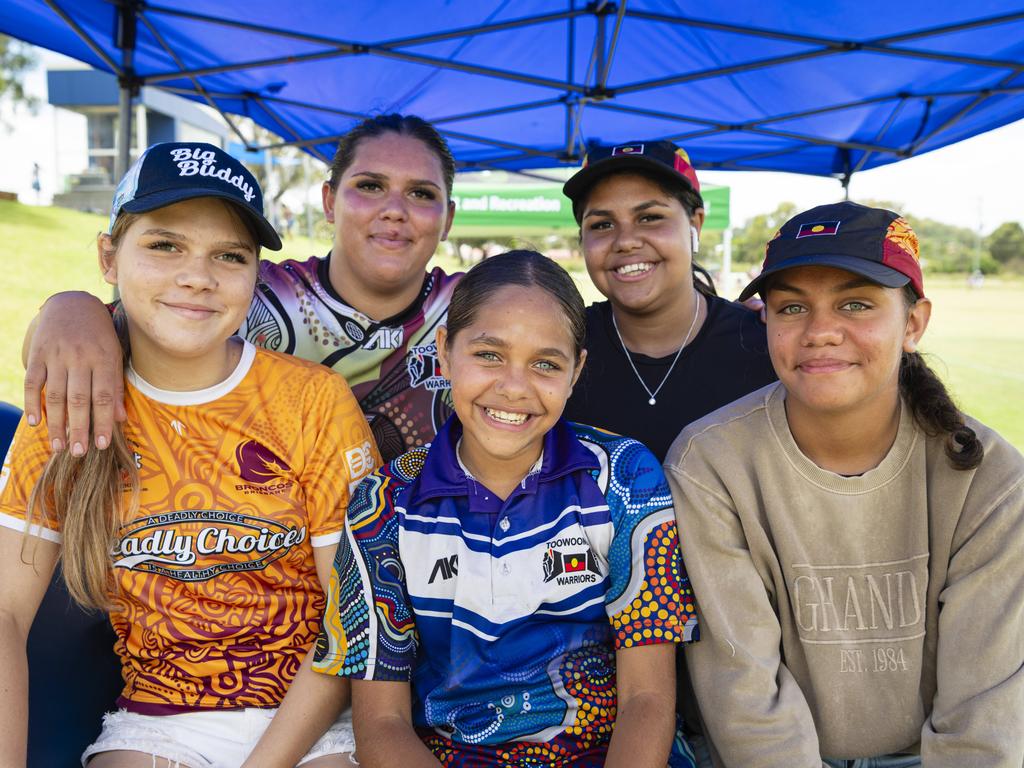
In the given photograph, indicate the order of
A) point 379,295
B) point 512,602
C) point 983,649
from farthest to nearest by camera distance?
1. point 379,295
2. point 512,602
3. point 983,649

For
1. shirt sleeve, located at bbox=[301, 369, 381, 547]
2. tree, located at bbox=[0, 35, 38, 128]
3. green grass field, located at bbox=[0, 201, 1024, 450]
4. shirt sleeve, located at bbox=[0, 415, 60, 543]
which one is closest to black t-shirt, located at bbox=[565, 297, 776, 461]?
shirt sleeve, located at bbox=[301, 369, 381, 547]

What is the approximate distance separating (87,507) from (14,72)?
29.7m

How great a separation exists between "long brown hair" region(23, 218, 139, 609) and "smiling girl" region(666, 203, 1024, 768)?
140cm

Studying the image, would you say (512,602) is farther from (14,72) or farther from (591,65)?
(14,72)

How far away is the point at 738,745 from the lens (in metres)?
1.85

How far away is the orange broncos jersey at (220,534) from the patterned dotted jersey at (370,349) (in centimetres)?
59

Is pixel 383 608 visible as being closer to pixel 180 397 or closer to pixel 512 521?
pixel 512 521

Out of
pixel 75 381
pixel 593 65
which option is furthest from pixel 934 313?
pixel 75 381

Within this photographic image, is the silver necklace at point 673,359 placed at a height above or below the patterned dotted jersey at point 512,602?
above

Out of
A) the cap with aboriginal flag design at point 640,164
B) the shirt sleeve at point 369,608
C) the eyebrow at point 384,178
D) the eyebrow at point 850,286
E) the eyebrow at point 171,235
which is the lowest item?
the shirt sleeve at point 369,608

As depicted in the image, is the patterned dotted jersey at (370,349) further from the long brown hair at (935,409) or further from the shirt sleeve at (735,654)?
the long brown hair at (935,409)

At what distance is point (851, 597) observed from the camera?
197cm

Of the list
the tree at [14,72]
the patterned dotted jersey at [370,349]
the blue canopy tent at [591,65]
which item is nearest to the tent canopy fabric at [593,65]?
the blue canopy tent at [591,65]

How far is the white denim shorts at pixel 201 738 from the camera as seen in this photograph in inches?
76.9
